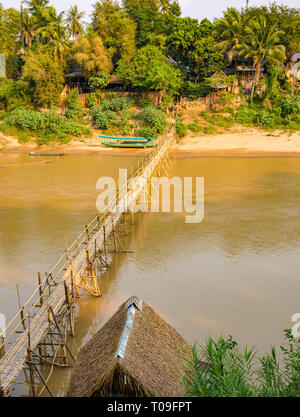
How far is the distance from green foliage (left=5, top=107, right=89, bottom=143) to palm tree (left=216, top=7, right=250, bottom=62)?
16.5 metres

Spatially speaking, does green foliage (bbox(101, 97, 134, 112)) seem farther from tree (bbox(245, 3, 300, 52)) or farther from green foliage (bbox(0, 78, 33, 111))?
tree (bbox(245, 3, 300, 52))

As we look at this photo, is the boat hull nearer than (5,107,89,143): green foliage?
Yes

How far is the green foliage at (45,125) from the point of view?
38.2m

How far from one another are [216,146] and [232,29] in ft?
42.6

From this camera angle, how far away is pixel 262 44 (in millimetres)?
37812

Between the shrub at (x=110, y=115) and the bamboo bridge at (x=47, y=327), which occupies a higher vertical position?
the shrub at (x=110, y=115)

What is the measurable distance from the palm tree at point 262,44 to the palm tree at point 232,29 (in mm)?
631

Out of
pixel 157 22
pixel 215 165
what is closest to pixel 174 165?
pixel 215 165

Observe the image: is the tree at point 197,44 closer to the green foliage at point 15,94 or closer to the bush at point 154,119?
the bush at point 154,119

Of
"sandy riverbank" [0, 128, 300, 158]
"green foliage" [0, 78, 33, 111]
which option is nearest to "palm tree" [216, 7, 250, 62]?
"sandy riverbank" [0, 128, 300, 158]

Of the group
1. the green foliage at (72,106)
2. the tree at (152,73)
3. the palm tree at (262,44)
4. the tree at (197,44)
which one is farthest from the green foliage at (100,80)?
the palm tree at (262,44)

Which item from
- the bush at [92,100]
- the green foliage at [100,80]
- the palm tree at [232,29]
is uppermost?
the palm tree at [232,29]

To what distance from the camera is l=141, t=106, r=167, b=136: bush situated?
37.4 meters

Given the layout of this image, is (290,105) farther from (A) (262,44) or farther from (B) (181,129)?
(B) (181,129)
